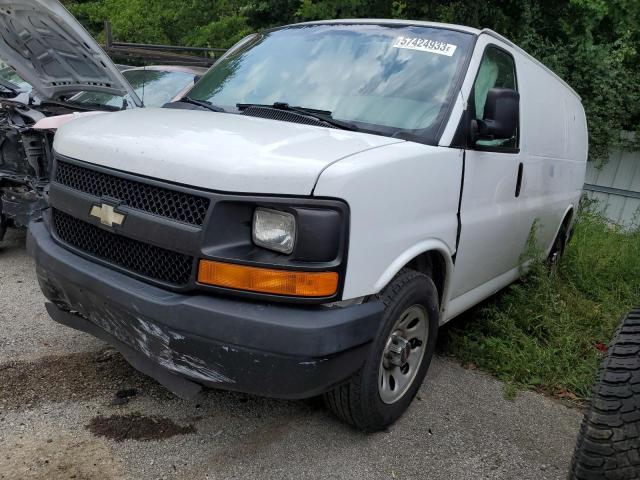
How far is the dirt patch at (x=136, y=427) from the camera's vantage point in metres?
2.72

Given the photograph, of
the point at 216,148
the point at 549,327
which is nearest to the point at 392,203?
the point at 216,148

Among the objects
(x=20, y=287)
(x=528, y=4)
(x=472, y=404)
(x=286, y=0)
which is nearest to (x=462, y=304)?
(x=472, y=404)

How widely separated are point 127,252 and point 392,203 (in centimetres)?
121

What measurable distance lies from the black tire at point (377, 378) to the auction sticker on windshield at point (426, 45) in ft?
4.47

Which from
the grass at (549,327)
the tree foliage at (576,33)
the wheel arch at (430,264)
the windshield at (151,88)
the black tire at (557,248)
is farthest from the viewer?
the tree foliage at (576,33)

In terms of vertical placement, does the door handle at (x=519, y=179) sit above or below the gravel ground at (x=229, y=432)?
above

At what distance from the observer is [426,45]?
10.9ft

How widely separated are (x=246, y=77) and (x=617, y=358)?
8.52 feet

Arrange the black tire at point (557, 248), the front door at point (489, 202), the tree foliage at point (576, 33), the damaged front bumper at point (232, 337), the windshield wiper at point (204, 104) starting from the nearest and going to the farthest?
the damaged front bumper at point (232, 337) → the front door at point (489, 202) → the windshield wiper at point (204, 104) → the black tire at point (557, 248) → the tree foliage at point (576, 33)

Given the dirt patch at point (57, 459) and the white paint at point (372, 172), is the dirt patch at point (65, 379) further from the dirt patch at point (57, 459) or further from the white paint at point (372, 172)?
the white paint at point (372, 172)

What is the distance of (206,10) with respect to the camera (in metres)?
15.9

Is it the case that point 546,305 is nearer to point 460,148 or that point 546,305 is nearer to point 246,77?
point 460,148

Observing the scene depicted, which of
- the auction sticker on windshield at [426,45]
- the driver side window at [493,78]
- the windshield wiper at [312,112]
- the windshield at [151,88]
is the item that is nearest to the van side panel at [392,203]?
the windshield wiper at [312,112]

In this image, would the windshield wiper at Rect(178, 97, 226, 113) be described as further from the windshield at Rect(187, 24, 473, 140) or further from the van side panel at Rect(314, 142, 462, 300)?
the van side panel at Rect(314, 142, 462, 300)
